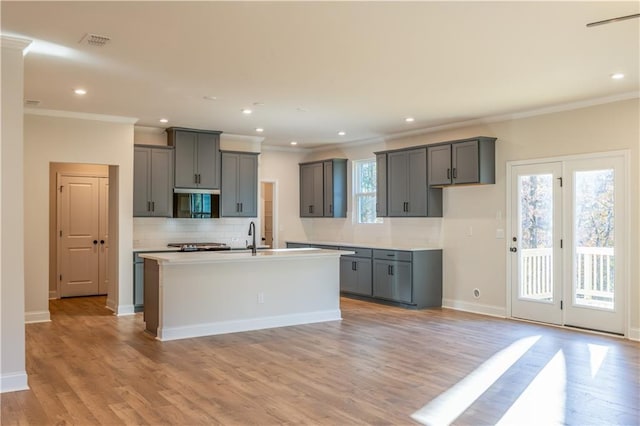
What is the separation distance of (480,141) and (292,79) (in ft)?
9.98

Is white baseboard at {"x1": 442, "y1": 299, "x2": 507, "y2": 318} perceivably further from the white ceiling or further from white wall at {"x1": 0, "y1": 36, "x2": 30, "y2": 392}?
white wall at {"x1": 0, "y1": 36, "x2": 30, "y2": 392}

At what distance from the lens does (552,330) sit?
6402 mm

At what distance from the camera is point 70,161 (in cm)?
724

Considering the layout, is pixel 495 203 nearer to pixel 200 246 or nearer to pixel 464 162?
pixel 464 162

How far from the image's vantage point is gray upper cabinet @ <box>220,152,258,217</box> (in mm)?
8812

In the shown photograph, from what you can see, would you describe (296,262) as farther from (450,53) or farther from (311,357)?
(450,53)

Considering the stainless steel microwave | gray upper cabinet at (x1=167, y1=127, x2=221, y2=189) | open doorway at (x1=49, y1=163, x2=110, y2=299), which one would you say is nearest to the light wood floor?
the stainless steel microwave

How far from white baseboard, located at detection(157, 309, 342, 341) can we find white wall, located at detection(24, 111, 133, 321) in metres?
1.92

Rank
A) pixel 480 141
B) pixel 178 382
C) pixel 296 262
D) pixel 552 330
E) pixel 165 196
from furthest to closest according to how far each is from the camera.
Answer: pixel 165 196, pixel 480 141, pixel 296 262, pixel 552 330, pixel 178 382

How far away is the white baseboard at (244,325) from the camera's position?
5.92 metres

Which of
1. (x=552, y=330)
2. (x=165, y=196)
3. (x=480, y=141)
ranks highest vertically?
(x=480, y=141)

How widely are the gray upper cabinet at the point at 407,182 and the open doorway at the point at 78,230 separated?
15.9 feet

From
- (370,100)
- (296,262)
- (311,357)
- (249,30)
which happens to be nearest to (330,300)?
(296,262)

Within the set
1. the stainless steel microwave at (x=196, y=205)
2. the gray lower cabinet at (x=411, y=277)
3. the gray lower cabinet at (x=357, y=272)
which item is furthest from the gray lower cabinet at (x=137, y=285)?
the gray lower cabinet at (x=411, y=277)
